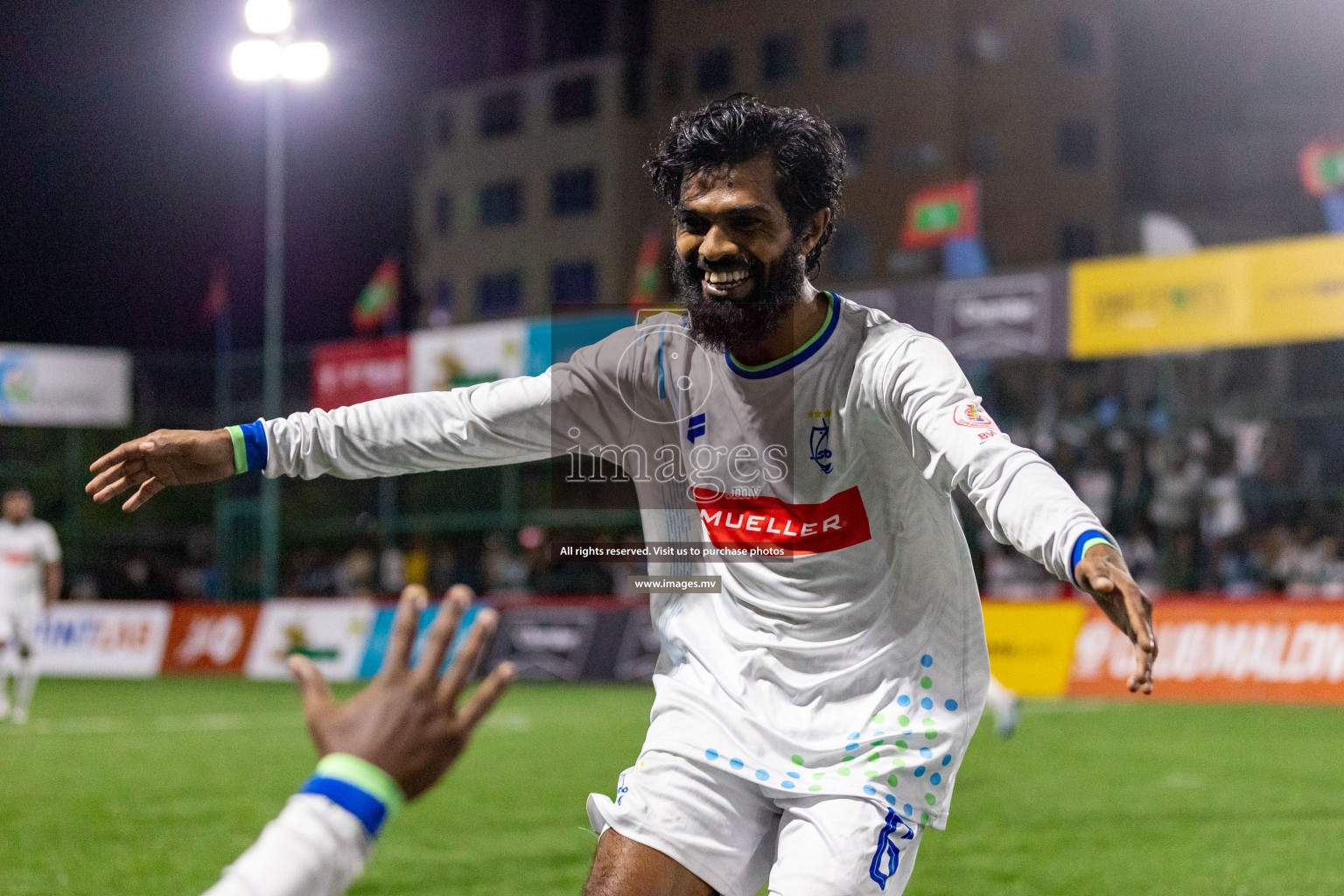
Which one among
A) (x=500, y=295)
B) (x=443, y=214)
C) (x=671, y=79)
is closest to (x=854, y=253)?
(x=671, y=79)

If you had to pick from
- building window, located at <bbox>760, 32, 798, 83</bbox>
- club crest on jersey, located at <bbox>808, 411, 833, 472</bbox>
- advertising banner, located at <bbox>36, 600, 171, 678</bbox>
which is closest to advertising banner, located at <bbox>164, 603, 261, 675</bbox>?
advertising banner, located at <bbox>36, 600, 171, 678</bbox>

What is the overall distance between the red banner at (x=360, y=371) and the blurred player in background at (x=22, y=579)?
7763 mm

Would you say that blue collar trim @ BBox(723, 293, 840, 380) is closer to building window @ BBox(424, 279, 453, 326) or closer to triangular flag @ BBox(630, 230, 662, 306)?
triangular flag @ BBox(630, 230, 662, 306)

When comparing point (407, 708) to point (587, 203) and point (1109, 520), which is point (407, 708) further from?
point (587, 203)

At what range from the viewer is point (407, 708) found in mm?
2348

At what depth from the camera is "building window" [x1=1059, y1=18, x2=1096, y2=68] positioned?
5084 centimetres

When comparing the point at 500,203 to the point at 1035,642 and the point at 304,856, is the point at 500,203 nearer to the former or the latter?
the point at 1035,642

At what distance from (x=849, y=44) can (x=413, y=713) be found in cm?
5298

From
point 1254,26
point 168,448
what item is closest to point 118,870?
point 168,448

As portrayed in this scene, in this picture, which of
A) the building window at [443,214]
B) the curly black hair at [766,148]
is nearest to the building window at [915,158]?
the building window at [443,214]

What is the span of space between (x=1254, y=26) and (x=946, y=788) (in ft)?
177

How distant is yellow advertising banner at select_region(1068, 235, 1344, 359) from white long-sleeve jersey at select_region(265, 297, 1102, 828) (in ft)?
44.8

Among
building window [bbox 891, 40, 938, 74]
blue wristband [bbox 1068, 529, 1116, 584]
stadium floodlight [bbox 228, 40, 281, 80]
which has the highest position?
building window [bbox 891, 40, 938, 74]

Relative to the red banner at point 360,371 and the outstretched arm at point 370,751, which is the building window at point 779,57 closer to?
the red banner at point 360,371
